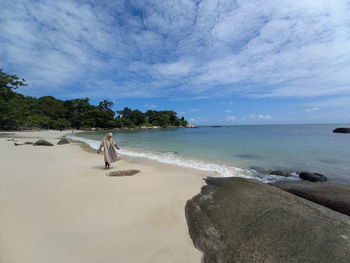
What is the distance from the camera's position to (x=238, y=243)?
105 inches

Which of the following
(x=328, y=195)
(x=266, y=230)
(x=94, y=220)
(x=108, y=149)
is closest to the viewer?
(x=266, y=230)

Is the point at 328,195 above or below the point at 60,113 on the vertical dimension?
below

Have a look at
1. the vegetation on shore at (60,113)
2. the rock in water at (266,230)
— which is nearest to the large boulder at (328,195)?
the rock in water at (266,230)

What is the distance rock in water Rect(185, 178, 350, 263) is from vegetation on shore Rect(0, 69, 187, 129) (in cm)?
3869

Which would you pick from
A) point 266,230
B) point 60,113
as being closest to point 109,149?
point 266,230

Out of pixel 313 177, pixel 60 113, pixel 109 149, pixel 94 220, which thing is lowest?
pixel 313 177

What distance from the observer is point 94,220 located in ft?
11.5

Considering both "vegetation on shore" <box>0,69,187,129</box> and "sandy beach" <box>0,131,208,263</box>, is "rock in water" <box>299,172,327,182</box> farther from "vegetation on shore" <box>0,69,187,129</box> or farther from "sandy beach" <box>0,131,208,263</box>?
"vegetation on shore" <box>0,69,187,129</box>

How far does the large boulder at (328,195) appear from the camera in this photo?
157 inches

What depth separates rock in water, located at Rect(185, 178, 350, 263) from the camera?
2381 mm

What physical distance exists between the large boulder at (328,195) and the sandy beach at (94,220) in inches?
118

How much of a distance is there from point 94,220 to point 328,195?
5.72 m

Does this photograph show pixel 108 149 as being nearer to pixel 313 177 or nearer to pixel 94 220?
pixel 94 220

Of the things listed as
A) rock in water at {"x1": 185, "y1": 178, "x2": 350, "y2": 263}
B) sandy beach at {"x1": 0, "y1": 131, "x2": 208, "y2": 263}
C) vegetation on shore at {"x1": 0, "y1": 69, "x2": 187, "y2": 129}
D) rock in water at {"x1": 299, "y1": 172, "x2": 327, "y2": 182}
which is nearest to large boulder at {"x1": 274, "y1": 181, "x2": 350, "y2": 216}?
rock in water at {"x1": 185, "y1": 178, "x2": 350, "y2": 263}
